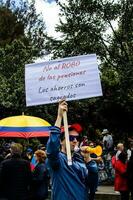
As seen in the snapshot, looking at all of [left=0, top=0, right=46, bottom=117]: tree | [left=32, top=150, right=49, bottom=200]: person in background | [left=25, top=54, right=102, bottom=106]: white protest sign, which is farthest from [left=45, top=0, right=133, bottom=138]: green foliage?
[left=25, top=54, right=102, bottom=106]: white protest sign

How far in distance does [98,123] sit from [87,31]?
542 cm

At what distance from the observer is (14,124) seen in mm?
14742

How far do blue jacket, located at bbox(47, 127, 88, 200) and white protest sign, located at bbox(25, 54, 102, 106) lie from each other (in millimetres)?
1354

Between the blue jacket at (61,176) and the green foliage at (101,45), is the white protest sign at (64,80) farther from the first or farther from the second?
the green foliage at (101,45)

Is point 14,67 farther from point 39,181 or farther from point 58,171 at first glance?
point 58,171

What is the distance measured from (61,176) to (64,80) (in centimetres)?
164

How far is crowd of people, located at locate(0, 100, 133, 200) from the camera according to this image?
5730 mm

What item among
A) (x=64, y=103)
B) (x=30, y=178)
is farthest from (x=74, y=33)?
(x=64, y=103)

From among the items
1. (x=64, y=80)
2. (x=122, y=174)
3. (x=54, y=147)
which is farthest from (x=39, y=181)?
(x=54, y=147)

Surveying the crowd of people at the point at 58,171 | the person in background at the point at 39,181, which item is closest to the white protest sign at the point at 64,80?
the crowd of people at the point at 58,171

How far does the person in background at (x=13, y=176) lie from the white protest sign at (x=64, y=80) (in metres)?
2.37

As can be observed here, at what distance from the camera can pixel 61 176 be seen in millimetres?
5754

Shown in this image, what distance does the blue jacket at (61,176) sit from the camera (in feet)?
18.4

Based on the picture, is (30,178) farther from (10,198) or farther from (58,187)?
(58,187)
